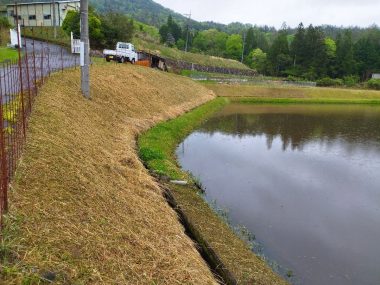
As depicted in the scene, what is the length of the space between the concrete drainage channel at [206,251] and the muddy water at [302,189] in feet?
7.93

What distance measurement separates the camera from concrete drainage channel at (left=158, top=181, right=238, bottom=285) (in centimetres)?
841

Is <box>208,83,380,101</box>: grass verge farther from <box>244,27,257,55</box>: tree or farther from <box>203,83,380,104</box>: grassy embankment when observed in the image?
<box>244,27,257,55</box>: tree

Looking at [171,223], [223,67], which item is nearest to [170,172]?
[171,223]

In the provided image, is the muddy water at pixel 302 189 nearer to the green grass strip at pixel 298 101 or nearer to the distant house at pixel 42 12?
the green grass strip at pixel 298 101

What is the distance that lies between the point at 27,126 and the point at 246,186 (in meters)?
9.55

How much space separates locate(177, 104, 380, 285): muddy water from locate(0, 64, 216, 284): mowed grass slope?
12.2 feet

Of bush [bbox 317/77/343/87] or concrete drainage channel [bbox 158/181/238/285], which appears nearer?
concrete drainage channel [bbox 158/181/238/285]

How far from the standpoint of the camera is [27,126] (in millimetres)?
A: 11094

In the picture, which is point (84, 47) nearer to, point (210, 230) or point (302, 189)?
point (210, 230)

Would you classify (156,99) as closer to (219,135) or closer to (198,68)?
(219,135)

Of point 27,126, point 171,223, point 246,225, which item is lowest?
point 246,225

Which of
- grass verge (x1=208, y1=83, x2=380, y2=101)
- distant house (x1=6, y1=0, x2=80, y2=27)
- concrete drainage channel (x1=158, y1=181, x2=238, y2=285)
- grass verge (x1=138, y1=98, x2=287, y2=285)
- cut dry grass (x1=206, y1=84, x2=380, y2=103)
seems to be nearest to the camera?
concrete drainage channel (x1=158, y1=181, x2=238, y2=285)

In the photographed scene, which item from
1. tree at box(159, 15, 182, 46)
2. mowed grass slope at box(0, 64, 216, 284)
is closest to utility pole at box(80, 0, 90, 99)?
mowed grass slope at box(0, 64, 216, 284)

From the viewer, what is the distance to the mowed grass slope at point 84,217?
5.99 metres
